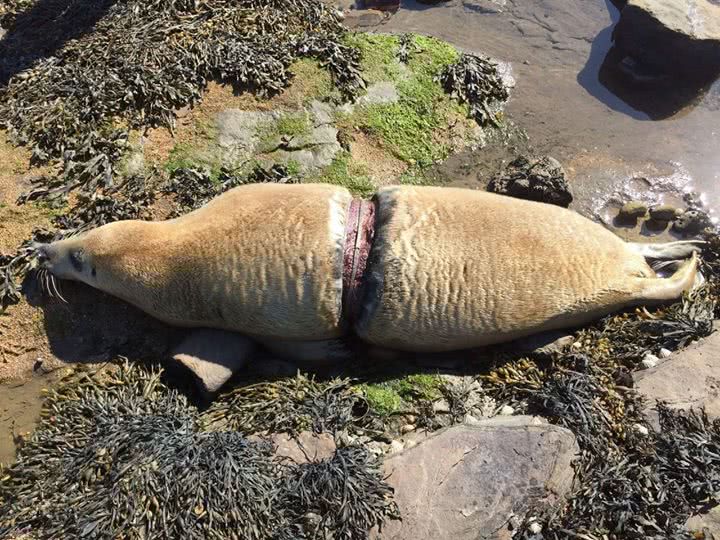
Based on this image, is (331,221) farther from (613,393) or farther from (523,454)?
(613,393)

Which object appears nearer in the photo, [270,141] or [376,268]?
[376,268]

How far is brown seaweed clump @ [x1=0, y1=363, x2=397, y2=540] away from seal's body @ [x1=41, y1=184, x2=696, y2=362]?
941 millimetres

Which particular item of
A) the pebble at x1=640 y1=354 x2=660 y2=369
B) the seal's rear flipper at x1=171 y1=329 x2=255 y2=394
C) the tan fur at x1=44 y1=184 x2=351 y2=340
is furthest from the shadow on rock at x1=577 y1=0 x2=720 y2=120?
the seal's rear flipper at x1=171 y1=329 x2=255 y2=394

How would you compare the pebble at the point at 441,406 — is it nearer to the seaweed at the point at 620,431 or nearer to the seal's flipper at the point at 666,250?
the seaweed at the point at 620,431

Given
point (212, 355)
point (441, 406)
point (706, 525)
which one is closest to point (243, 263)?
point (212, 355)

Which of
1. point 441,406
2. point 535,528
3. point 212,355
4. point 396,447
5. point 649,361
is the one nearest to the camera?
point 535,528

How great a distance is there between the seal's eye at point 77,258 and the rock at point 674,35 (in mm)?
7055

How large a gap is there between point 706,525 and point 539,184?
3428 mm

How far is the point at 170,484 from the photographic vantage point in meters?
4.40

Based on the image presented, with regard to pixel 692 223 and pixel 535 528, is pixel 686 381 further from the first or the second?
pixel 692 223

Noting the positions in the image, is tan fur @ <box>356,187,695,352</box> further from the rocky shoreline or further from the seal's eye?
the seal's eye

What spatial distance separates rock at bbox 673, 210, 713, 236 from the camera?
660 centimetres

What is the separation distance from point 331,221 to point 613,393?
105 inches

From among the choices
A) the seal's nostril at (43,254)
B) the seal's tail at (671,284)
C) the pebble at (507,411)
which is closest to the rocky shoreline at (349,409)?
the pebble at (507,411)
